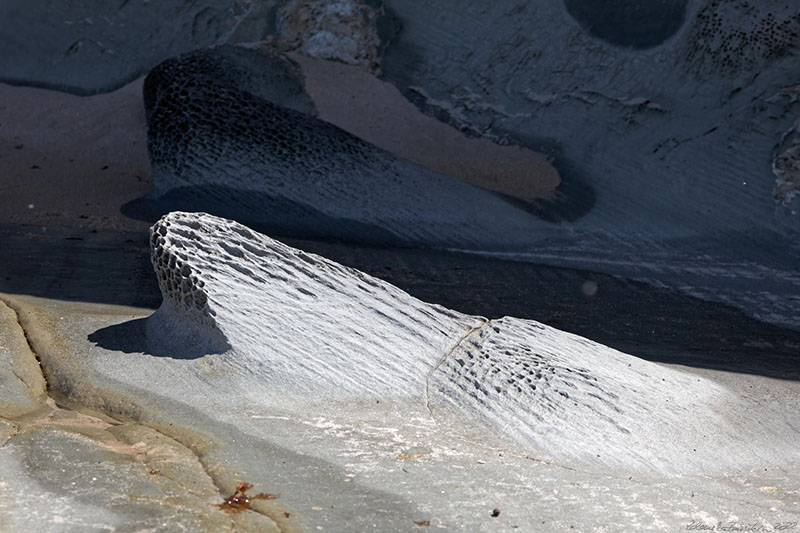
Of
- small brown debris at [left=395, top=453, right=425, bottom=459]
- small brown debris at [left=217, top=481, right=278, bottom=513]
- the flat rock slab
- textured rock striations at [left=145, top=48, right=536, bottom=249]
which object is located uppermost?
textured rock striations at [left=145, top=48, right=536, bottom=249]

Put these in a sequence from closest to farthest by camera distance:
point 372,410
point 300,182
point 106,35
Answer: point 372,410 → point 300,182 → point 106,35

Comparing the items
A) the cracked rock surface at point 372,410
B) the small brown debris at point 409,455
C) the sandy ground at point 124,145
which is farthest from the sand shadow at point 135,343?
the sandy ground at point 124,145

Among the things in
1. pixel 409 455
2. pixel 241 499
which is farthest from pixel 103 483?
pixel 409 455

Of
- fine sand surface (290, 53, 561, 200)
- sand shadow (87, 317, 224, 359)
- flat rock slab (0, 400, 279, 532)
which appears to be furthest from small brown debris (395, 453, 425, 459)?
fine sand surface (290, 53, 561, 200)

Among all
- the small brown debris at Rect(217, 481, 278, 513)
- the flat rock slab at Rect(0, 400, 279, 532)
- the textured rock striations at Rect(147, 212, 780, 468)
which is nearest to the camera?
the flat rock slab at Rect(0, 400, 279, 532)

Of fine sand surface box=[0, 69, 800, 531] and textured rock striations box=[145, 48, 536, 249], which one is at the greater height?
textured rock striations box=[145, 48, 536, 249]

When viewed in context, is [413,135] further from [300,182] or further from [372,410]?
[372,410]

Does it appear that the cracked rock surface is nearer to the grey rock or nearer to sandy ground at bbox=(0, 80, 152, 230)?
sandy ground at bbox=(0, 80, 152, 230)
